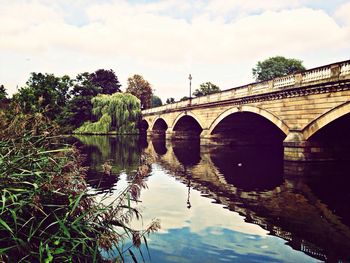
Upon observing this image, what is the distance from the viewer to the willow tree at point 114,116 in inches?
1406

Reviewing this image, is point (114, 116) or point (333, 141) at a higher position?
point (114, 116)

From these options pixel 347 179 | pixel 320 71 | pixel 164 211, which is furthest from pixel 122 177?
pixel 320 71

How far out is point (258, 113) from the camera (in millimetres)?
16594

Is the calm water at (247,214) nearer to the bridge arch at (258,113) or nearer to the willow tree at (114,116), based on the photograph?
the bridge arch at (258,113)

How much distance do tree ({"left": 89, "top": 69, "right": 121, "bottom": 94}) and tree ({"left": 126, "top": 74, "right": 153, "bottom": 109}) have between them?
3147 mm

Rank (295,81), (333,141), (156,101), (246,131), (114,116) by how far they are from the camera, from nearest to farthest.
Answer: (333,141)
(295,81)
(246,131)
(114,116)
(156,101)

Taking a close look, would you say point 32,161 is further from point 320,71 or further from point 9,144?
point 320,71

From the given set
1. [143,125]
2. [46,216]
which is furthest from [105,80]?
[46,216]

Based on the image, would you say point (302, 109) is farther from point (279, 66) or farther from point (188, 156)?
point (279, 66)

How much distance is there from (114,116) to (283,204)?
31.8m

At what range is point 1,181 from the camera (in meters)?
2.79

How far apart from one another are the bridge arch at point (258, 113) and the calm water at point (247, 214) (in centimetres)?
348

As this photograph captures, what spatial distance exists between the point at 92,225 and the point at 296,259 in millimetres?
2929

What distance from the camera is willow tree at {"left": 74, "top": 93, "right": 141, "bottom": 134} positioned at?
3572 centimetres
